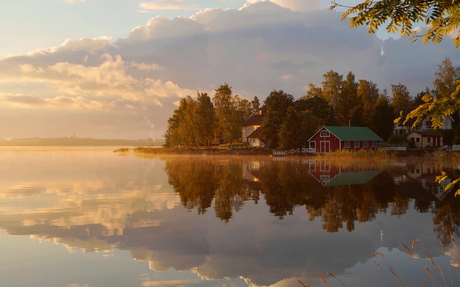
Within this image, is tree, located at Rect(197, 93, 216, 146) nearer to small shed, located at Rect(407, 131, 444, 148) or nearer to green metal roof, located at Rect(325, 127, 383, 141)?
green metal roof, located at Rect(325, 127, 383, 141)

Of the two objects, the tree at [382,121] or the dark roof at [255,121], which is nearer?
the tree at [382,121]

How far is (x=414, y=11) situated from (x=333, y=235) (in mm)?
9255

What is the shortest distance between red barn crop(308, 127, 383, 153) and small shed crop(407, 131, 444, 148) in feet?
38.2

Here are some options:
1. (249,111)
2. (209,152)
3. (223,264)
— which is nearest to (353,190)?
(223,264)

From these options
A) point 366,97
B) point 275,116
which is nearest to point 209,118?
point 275,116

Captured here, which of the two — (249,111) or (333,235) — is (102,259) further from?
(249,111)

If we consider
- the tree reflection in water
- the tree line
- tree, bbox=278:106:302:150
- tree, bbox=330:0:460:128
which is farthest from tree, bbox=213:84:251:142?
tree, bbox=330:0:460:128

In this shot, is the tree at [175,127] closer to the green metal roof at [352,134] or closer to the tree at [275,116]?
the tree at [275,116]

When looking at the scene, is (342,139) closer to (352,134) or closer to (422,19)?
(352,134)

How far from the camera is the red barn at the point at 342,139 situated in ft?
241

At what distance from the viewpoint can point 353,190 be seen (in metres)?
25.3

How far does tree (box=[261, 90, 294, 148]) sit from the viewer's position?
79.2m

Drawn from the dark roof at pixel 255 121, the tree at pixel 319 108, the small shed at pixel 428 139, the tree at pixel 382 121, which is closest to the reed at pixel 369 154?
the small shed at pixel 428 139

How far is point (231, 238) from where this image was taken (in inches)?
527
